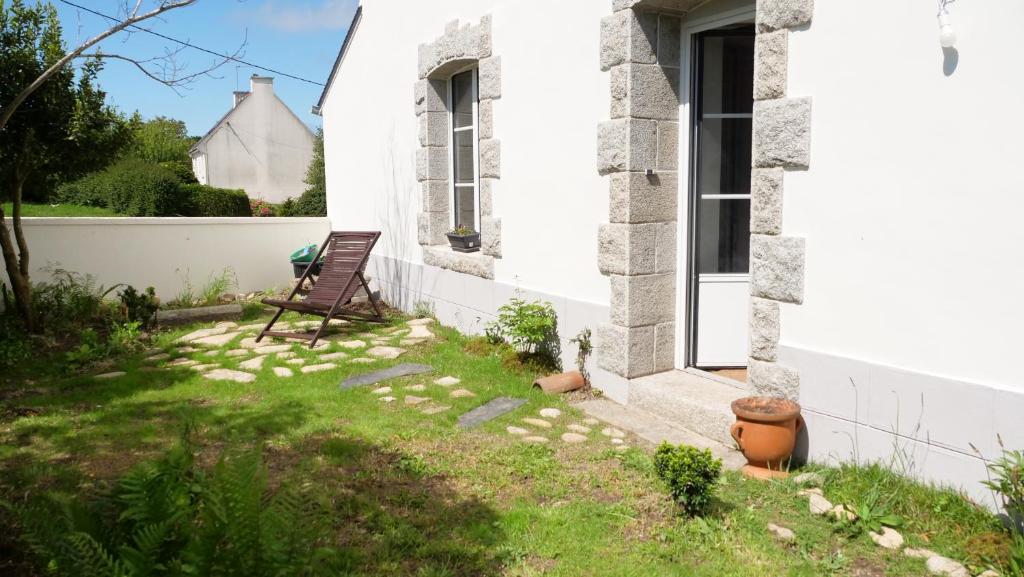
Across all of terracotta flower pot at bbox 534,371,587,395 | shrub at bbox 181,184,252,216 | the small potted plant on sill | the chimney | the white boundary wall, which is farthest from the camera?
the chimney

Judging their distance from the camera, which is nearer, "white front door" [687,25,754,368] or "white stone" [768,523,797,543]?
"white stone" [768,523,797,543]

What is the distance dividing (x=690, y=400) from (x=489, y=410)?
1.28 metres

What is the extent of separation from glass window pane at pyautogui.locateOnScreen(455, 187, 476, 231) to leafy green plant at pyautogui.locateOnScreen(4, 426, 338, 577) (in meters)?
4.96

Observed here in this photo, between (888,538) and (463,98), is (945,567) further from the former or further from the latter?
(463,98)

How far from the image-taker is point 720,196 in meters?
4.71

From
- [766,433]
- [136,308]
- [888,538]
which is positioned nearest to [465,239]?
[136,308]

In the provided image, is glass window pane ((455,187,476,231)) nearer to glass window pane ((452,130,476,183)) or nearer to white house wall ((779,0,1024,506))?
glass window pane ((452,130,476,183))

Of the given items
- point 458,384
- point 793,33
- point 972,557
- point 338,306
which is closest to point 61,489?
point 458,384

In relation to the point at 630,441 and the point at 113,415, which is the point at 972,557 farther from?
the point at 113,415

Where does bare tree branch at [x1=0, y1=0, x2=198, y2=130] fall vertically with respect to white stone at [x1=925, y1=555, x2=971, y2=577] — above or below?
above

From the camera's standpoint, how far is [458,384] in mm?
5156

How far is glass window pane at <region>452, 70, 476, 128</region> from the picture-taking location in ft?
23.2

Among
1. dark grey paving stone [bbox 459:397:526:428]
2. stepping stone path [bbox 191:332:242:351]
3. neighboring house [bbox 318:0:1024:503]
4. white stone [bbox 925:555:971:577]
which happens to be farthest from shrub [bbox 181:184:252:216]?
white stone [bbox 925:555:971:577]

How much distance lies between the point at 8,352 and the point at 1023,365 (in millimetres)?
6932
